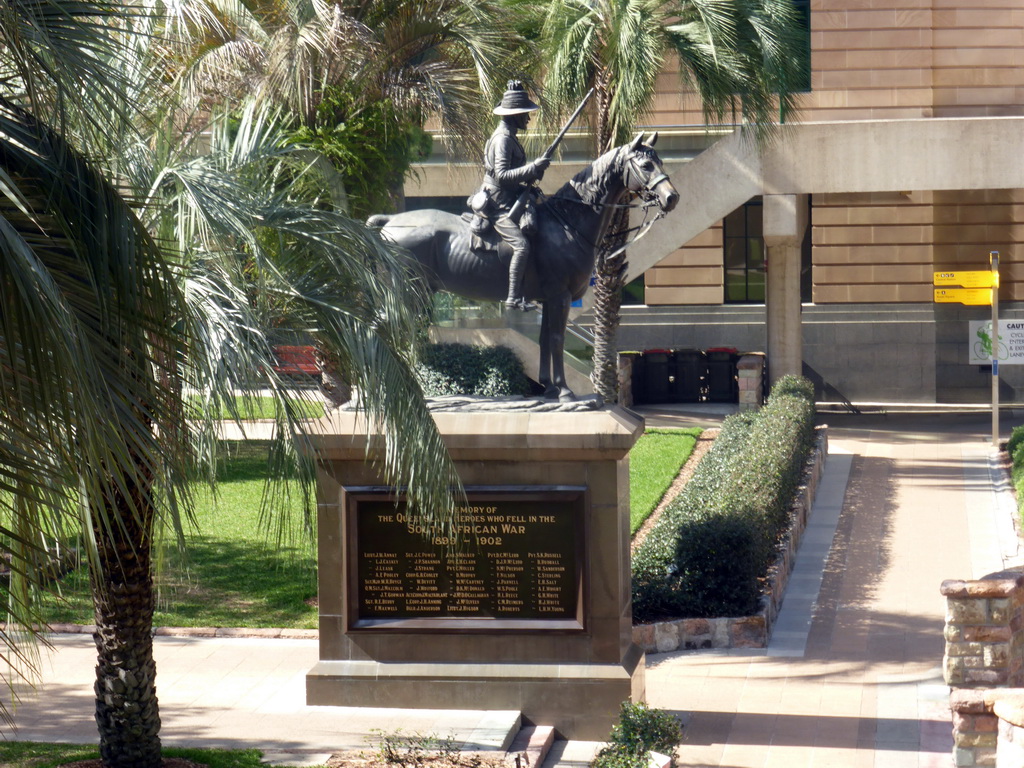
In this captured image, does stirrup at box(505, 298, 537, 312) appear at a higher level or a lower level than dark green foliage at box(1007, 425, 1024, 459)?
higher

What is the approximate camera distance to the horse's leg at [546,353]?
9.82m

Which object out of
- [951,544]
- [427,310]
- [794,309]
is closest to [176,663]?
[427,310]

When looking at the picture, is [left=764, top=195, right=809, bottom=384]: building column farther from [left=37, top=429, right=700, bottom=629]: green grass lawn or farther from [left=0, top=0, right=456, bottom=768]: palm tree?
[left=0, top=0, right=456, bottom=768]: palm tree

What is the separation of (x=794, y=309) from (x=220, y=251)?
18.8 m

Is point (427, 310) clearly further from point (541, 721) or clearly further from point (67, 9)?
point (67, 9)

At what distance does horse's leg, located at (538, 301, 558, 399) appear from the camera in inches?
386

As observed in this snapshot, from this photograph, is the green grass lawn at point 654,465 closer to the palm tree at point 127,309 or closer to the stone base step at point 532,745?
the stone base step at point 532,745

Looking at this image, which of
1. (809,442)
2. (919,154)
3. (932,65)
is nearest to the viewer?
(809,442)

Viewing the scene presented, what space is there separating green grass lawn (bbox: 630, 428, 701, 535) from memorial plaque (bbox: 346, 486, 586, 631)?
6.13 meters

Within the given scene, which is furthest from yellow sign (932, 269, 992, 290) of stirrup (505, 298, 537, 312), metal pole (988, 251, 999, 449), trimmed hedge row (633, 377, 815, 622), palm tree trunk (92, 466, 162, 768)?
palm tree trunk (92, 466, 162, 768)

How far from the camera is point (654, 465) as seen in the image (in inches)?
774

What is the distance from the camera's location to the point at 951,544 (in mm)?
15688

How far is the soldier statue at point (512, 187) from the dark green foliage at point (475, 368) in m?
4.99

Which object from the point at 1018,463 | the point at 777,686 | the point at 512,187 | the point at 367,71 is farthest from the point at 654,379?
the point at 512,187
